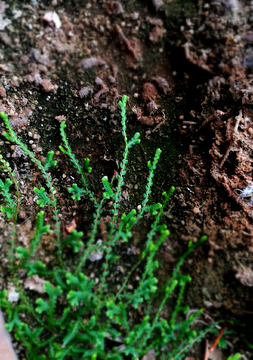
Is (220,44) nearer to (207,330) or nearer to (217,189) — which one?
(217,189)

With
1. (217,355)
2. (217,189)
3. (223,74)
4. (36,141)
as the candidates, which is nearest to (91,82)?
(36,141)

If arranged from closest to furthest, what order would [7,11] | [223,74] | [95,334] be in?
[95,334] < [223,74] < [7,11]

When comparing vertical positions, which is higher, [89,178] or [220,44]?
[220,44]

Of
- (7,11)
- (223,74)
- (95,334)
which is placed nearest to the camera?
(95,334)

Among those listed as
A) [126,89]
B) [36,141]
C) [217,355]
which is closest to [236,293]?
[217,355]

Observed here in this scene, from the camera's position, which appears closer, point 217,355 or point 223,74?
point 223,74

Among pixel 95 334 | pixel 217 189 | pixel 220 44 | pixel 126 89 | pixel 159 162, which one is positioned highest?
pixel 220 44

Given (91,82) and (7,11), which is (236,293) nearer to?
(91,82)
